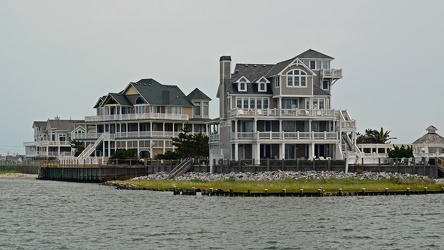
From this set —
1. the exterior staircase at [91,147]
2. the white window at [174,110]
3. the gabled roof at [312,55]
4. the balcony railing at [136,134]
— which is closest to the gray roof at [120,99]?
the balcony railing at [136,134]

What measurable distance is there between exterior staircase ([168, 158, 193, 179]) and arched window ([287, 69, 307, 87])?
1285 cm

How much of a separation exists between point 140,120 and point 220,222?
212 ft

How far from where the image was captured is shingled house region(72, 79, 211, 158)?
369 feet

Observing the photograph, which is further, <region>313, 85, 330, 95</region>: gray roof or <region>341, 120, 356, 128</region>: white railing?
<region>341, 120, 356, 128</region>: white railing

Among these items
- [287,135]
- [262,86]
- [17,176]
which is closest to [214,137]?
[262,86]

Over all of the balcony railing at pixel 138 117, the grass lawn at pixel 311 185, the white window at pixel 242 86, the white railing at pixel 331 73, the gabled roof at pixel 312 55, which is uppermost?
the gabled roof at pixel 312 55

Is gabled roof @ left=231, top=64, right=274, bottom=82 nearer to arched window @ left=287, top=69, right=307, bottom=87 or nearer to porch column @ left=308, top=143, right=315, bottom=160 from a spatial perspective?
arched window @ left=287, top=69, right=307, bottom=87

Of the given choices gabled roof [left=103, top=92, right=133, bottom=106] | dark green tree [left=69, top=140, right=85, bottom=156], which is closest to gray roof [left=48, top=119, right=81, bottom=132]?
dark green tree [left=69, top=140, right=85, bottom=156]

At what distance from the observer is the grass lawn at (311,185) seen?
64875mm

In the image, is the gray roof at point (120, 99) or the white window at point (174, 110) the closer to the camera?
the gray roof at point (120, 99)

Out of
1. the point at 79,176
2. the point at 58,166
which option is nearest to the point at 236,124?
the point at 79,176

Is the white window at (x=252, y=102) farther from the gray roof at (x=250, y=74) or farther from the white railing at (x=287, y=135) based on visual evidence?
the white railing at (x=287, y=135)

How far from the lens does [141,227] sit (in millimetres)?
47281

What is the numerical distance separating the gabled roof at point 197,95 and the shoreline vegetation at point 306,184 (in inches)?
1616
